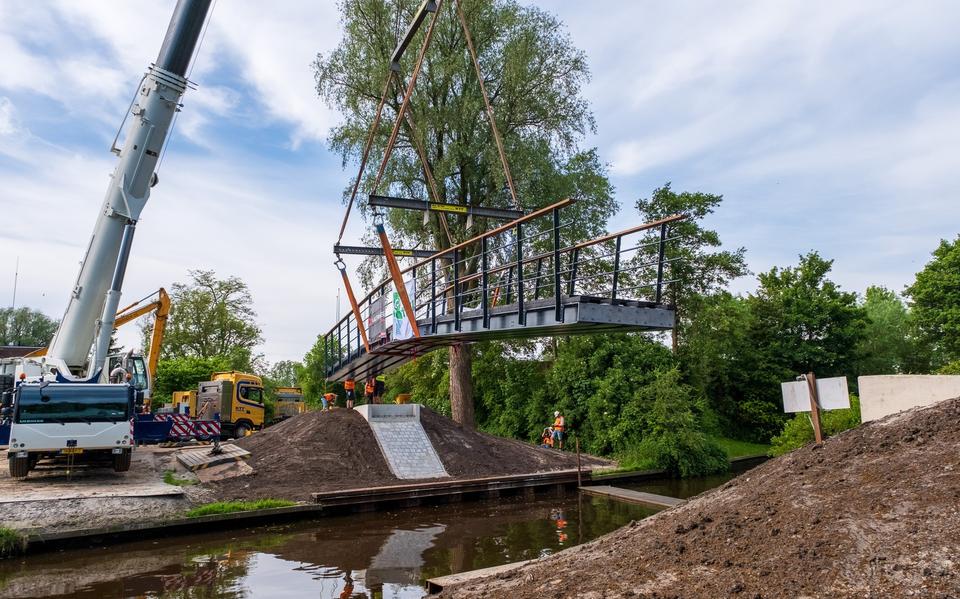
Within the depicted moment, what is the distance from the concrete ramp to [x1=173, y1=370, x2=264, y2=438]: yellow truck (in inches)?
434

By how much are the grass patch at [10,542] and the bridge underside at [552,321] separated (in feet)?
24.7

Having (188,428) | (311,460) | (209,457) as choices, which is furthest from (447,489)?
(188,428)

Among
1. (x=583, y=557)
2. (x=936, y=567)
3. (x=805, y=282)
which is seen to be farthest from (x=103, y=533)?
(x=805, y=282)

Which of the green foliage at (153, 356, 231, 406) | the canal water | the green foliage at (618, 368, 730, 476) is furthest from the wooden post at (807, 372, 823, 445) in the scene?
the green foliage at (153, 356, 231, 406)

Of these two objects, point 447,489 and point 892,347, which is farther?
point 892,347

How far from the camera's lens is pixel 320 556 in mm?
10656

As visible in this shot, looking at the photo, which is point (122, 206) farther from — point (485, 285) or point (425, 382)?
point (425, 382)

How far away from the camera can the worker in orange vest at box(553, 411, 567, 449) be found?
79.2 feet

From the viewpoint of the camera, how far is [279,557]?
1061 centimetres

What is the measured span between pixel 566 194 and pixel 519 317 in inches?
466

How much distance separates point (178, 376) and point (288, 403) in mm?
6693

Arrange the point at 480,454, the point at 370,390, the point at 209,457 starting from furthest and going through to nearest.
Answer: the point at 370,390 → the point at 480,454 → the point at 209,457

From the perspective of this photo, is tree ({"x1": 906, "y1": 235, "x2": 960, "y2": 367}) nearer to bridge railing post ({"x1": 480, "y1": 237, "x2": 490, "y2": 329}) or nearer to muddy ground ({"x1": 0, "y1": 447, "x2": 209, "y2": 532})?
bridge railing post ({"x1": 480, "y1": 237, "x2": 490, "y2": 329})

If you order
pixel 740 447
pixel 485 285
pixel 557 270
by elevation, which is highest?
pixel 485 285
